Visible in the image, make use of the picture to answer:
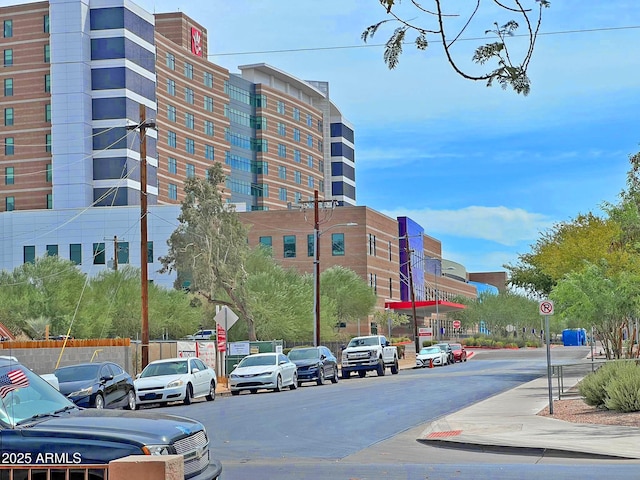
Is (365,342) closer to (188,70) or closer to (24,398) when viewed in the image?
(24,398)

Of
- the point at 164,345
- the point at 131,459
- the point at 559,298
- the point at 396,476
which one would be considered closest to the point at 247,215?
the point at 164,345

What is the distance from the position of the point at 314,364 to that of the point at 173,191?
5991 centimetres

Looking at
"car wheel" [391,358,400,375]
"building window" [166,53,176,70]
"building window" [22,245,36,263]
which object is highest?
"building window" [166,53,176,70]

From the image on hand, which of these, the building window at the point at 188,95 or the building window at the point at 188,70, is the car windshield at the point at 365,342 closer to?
the building window at the point at 188,95

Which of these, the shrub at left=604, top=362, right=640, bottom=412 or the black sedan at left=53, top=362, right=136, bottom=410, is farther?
the black sedan at left=53, top=362, right=136, bottom=410

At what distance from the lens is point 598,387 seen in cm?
2341

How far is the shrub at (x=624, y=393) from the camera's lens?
2150 cm

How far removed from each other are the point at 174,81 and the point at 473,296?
80.5 metres

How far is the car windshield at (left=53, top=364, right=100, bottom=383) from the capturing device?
2534 centimetres

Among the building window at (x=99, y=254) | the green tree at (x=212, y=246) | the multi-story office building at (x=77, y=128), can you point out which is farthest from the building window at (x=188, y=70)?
the green tree at (x=212, y=246)

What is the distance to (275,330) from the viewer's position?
63219 millimetres

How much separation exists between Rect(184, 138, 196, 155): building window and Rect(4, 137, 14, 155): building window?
19.6m

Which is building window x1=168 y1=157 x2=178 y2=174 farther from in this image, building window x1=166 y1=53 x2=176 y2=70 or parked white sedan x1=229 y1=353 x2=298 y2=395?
parked white sedan x1=229 y1=353 x2=298 y2=395

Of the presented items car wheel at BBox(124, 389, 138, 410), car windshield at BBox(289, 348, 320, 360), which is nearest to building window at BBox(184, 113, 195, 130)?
car windshield at BBox(289, 348, 320, 360)
